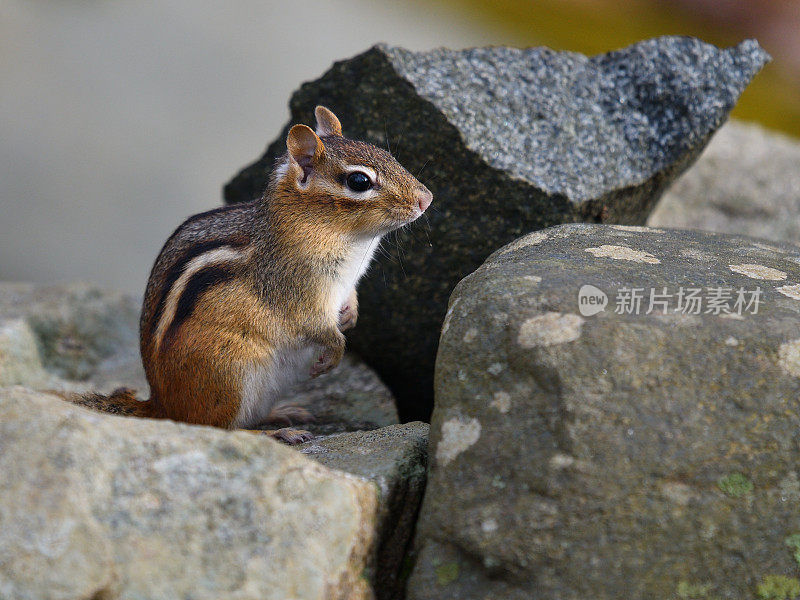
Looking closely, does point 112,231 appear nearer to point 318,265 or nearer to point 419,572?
point 318,265

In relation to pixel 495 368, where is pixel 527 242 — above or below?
above

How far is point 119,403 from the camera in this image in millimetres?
3443

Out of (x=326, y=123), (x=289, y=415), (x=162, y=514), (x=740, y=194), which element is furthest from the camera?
(x=740, y=194)

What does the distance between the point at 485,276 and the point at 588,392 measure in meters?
0.63

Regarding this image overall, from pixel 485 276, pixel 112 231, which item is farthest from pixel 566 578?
pixel 112 231

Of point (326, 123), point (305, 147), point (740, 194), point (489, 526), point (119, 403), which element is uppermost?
point (740, 194)

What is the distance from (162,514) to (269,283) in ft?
4.70

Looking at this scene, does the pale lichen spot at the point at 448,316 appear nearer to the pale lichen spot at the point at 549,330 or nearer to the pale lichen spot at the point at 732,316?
the pale lichen spot at the point at 549,330

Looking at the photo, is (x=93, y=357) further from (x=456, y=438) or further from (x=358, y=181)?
(x=456, y=438)

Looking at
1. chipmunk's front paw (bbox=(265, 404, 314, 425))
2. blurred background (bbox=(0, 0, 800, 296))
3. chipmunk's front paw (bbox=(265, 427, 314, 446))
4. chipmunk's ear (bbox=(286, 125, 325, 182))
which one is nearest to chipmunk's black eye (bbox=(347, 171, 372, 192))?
chipmunk's ear (bbox=(286, 125, 325, 182))

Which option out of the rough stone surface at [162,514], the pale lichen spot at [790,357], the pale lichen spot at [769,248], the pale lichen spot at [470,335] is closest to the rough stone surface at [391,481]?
the rough stone surface at [162,514]

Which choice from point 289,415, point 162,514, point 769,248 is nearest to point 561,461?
point 162,514

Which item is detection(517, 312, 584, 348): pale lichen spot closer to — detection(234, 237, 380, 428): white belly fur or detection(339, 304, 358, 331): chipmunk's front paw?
detection(234, 237, 380, 428): white belly fur

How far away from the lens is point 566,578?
2.20m
